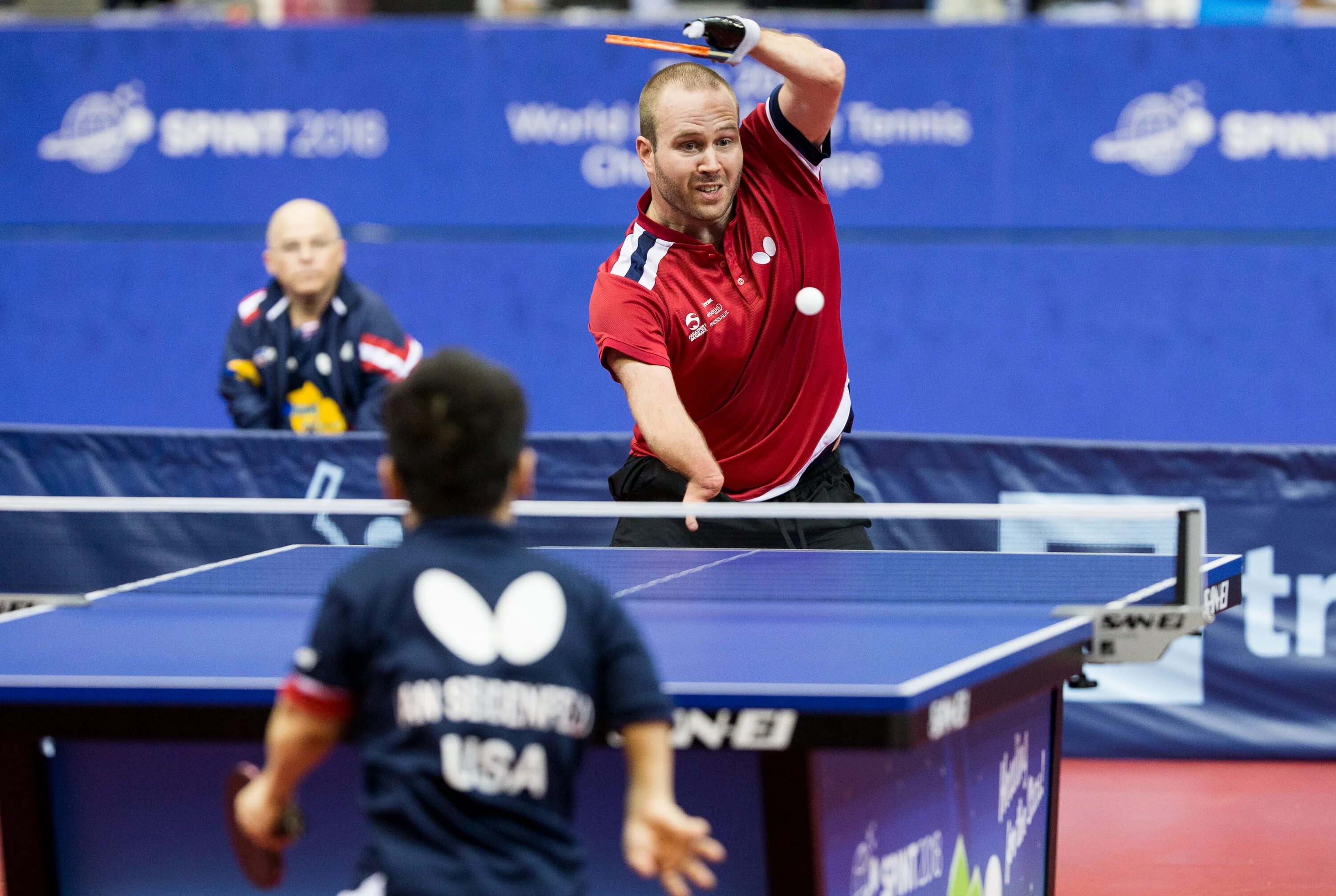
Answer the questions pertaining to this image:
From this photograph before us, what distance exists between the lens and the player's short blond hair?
14.4 feet

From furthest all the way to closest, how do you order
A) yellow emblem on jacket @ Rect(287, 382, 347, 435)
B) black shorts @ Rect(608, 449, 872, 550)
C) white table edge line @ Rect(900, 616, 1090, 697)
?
yellow emblem on jacket @ Rect(287, 382, 347, 435), black shorts @ Rect(608, 449, 872, 550), white table edge line @ Rect(900, 616, 1090, 697)

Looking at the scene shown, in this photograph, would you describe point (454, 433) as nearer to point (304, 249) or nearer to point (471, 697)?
point (471, 697)

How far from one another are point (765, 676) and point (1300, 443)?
227 inches

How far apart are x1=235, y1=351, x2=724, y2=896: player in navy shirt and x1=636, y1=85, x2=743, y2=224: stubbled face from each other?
2.03 meters

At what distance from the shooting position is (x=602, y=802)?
3.01 m

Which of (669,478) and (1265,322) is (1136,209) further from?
(669,478)

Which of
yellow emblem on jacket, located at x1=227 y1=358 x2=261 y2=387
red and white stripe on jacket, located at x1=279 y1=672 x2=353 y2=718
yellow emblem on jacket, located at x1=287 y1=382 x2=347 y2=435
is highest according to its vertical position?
yellow emblem on jacket, located at x1=227 y1=358 x2=261 y2=387

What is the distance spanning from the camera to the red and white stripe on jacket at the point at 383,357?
6.65 meters

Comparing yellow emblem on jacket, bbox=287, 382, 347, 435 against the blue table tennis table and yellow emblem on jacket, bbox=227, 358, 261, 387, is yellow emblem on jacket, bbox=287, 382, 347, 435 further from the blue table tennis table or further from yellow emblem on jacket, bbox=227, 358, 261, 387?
the blue table tennis table

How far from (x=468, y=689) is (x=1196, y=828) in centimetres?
350

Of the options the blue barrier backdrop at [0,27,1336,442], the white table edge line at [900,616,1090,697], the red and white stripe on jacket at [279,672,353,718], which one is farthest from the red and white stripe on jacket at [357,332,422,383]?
the red and white stripe on jacket at [279,672,353,718]

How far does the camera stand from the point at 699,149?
14.5ft

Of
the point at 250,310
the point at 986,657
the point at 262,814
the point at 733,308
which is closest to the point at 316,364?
the point at 250,310

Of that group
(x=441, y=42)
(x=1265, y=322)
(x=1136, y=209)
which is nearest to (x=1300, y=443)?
(x=1265, y=322)
